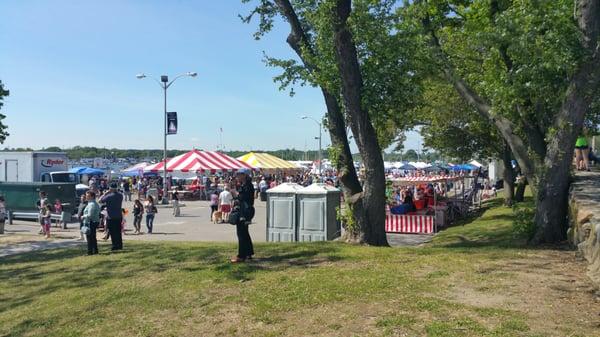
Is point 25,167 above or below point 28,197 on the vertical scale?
above

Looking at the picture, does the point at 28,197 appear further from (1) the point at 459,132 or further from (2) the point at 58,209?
(1) the point at 459,132

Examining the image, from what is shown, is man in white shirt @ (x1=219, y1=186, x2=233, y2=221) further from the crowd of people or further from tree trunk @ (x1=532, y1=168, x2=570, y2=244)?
tree trunk @ (x1=532, y1=168, x2=570, y2=244)

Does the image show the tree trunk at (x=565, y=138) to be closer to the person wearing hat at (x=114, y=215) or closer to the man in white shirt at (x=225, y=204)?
the person wearing hat at (x=114, y=215)

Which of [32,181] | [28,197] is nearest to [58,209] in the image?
[28,197]

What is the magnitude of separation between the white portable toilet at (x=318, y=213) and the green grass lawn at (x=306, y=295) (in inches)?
143

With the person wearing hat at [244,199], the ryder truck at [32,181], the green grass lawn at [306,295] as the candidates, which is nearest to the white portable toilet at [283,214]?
the green grass lawn at [306,295]

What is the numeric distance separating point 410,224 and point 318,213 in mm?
6946

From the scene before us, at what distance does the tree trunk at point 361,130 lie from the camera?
10.1 m

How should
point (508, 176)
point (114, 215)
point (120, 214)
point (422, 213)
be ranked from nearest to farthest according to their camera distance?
1. point (114, 215)
2. point (120, 214)
3. point (422, 213)
4. point (508, 176)

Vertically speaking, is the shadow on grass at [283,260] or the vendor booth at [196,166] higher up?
the vendor booth at [196,166]

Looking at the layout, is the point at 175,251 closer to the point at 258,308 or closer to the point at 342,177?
the point at 342,177

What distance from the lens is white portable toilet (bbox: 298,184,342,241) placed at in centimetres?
1408

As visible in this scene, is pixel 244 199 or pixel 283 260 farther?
pixel 283 260

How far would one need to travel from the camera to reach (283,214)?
14.8 metres
